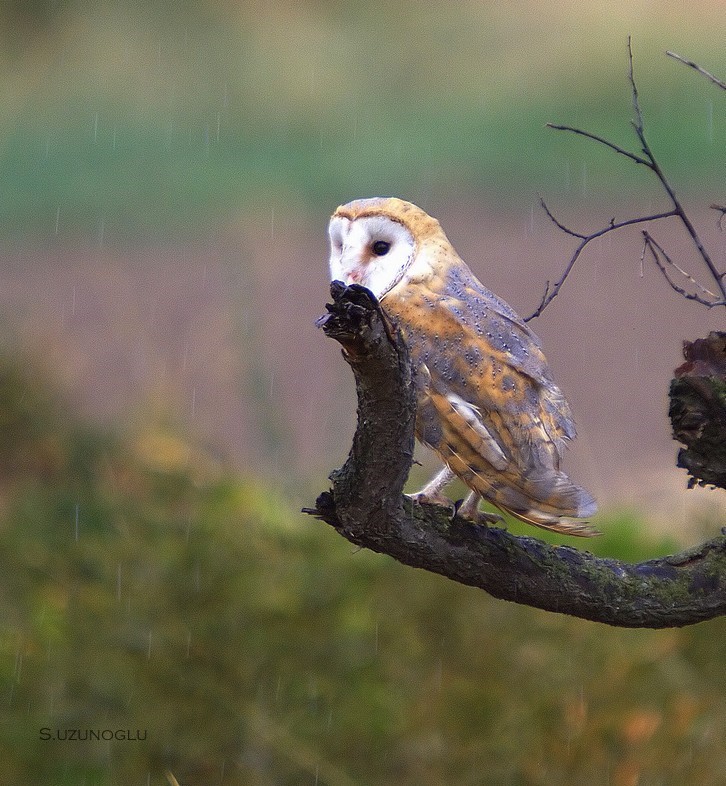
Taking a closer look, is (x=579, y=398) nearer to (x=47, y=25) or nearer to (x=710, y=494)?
(x=710, y=494)

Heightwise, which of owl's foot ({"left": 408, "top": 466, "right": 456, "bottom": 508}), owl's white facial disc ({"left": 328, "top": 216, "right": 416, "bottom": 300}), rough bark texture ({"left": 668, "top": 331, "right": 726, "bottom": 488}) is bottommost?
owl's foot ({"left": 408, "top": 466, "right": 456, "bottom": 508})

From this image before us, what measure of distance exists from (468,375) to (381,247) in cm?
40

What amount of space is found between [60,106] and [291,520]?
37.2 ft

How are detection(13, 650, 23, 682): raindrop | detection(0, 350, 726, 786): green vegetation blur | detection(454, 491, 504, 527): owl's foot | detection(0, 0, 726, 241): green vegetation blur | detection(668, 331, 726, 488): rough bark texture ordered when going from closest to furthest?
detection(668, 331, 726, 488): rough bark texture, detection(454, 491, 504, 527): owl's foot, detection(0, 350, 726, 786): green vegetation blur, detection(13, 650, 23, 682): raindrop, detection(0, 0, 726, 241): green vegetation blur

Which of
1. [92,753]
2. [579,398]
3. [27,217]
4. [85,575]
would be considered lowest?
[92,753]

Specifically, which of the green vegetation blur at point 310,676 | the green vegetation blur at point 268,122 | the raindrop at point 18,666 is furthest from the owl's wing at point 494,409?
the green vegetation blur at point 268,122

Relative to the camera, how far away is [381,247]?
2.51m

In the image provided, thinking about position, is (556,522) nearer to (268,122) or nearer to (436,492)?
(436,492)

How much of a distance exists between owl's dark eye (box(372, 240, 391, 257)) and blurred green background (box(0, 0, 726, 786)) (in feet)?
4.43

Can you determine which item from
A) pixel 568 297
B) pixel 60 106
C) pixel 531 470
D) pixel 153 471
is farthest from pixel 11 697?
pixel 60 106

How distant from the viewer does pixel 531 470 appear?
2.17 metres

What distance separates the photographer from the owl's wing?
2145 millimetres

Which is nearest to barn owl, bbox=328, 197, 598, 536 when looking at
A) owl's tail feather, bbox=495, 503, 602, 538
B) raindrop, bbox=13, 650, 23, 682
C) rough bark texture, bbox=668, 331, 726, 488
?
owl's tail feather, bbox=495, 503, 602, 538

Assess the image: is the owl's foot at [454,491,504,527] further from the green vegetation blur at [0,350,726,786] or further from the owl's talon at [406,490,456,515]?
the green vegetation blur at [0,350,726,786]
